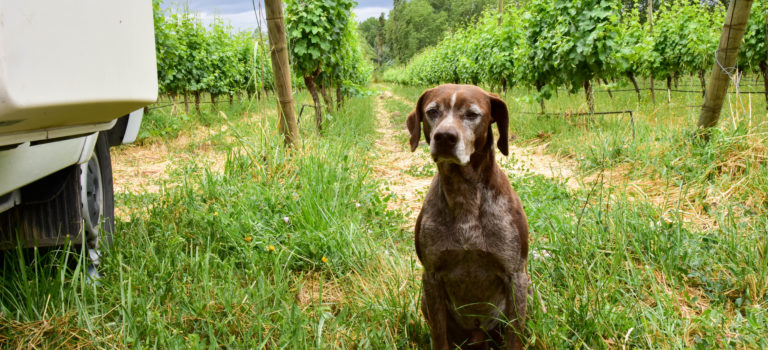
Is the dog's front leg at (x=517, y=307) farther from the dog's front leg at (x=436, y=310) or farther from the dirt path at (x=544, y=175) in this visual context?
the dirt path at (x=544, y=175)

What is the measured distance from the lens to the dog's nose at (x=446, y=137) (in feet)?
5.84

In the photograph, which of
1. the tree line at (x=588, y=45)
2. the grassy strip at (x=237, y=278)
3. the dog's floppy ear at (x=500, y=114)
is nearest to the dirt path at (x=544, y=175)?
the dog's floppy ear at (x=500, y=114)

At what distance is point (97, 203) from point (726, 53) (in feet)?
16.7

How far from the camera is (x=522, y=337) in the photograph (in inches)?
77.0

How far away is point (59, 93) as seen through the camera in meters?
1.20

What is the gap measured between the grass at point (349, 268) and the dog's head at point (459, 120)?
2.53ft

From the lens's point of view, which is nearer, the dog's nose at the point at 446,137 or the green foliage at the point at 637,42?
the dog's nose at the point at 446,137

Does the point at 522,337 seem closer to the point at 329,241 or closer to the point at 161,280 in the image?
the point at 329,241

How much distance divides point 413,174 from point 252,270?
365cm

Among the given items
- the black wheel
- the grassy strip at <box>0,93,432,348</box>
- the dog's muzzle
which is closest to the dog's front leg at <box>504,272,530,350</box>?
the grassy strip at <box>0,93,432,348</box>

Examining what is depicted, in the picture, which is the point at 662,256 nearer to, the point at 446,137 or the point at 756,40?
the point at 446,137

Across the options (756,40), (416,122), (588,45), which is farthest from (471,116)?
(756,40)

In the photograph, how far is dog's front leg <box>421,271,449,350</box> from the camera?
2.02 meters

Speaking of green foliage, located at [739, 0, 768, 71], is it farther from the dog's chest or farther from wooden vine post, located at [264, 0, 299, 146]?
the dog's chest
